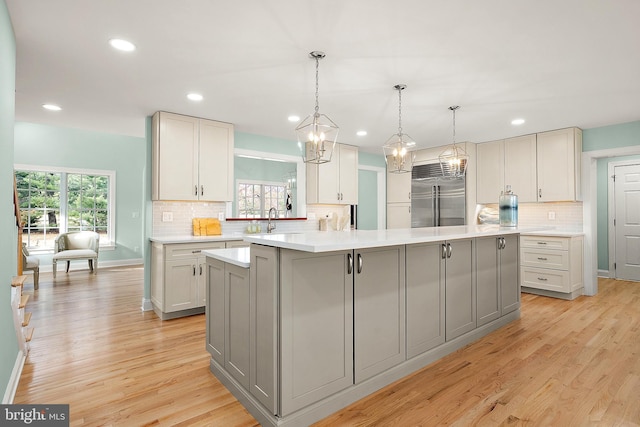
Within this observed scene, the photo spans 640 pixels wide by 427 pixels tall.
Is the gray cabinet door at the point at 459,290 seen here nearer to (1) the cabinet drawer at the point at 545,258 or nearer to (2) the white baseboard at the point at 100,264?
(1) the cabinet drawer at the point at 545,258

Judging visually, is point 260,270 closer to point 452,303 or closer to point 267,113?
point 452,303

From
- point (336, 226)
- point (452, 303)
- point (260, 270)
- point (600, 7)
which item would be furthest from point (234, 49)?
point (336, 226)

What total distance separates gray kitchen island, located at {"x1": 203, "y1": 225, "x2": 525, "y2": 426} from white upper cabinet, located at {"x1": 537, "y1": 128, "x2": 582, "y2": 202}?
2.81m

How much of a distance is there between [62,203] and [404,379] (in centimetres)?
758

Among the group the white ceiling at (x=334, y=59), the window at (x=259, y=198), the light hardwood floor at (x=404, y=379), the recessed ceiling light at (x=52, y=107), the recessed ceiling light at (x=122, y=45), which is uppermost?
the recessed ceiling light at (x=52, y=107)

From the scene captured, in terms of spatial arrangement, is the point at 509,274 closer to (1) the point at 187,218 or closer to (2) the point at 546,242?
(2) the point at 546,242

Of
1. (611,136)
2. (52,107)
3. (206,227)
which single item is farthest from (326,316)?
(611,136)

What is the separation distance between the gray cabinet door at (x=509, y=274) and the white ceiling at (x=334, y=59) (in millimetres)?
1594

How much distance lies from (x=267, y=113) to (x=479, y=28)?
8.35 ft

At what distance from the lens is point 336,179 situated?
586cm

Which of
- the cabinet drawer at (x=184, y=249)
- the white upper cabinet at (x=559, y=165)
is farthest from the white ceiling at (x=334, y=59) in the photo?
the cabinet drawer at (x=184, y=249)

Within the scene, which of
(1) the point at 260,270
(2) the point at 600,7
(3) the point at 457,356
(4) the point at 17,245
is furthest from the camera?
(4) the point at 17,245

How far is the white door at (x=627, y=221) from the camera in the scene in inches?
231

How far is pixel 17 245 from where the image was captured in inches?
118
